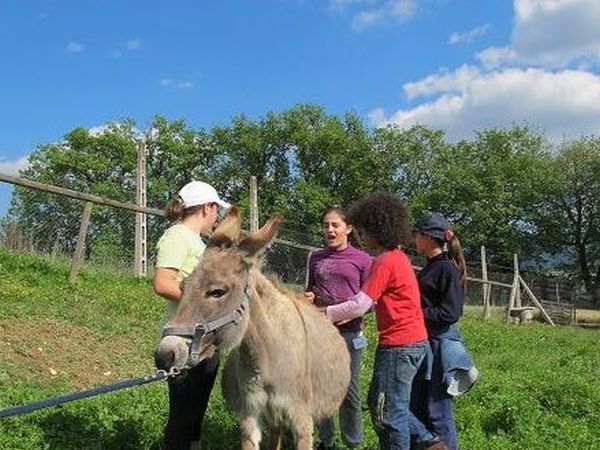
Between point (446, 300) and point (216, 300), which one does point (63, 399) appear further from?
point (446, 300)

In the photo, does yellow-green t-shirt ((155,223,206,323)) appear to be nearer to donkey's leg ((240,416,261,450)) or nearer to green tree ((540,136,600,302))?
donkey's leg ((240,416,261,450))

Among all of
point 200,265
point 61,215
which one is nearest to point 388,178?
point 61,215

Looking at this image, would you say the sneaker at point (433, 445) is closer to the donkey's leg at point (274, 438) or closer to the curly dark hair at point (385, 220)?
the donkey's leg at point (274, 438)

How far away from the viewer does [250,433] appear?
427cm

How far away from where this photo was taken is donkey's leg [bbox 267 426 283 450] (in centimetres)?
456

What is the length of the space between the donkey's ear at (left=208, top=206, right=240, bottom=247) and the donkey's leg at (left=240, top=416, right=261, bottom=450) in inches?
43.1

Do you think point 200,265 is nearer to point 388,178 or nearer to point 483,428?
point 483,428

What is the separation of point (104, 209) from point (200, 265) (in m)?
9.63

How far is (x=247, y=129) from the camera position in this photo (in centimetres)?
5931

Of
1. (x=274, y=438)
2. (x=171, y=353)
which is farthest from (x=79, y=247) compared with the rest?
(x=171, y=353)

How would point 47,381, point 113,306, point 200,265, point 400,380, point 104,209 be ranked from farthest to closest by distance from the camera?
point 104,209 → point 113,306 → point 47,381 → point 400,380 → point 200,265

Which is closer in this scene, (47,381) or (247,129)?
(47,381)

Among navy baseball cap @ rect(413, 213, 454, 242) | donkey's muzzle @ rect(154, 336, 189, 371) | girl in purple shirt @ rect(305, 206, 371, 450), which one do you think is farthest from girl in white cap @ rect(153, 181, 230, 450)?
navy baseball cap @ rect(413, 213, 454, 242)

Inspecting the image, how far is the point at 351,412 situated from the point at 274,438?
0.97m
